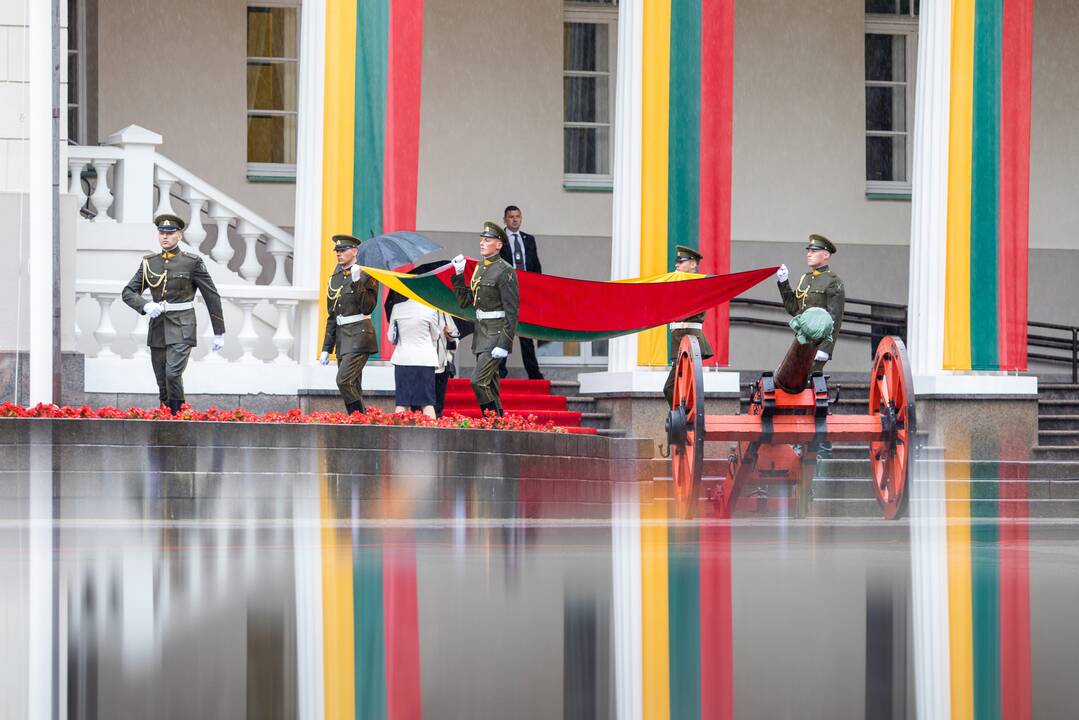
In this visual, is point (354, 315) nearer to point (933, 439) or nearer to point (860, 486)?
point (860, 486)

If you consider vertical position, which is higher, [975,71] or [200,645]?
[975,71]

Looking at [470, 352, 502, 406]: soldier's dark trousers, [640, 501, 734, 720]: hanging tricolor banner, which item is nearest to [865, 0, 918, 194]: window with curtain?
[470, 352, 502, 406]: soldier's dark trousers

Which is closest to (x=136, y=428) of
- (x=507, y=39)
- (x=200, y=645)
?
(x=200, y=645)

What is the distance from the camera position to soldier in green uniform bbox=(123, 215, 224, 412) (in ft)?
51.0

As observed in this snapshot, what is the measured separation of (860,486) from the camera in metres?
16.2

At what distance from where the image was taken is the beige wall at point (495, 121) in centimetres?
2347

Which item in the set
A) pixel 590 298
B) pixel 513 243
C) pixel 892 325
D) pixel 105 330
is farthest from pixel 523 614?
pixel 892 325

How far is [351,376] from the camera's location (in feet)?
53.3

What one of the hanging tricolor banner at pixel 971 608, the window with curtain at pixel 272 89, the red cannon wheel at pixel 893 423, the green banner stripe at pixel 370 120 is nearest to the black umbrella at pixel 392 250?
the green banner stripe at pixel 370 120

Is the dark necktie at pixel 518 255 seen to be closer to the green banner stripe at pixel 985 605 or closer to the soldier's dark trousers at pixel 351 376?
the soldier's dark trousers at pixel 351 376

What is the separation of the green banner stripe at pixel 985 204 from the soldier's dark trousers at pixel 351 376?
275 inches

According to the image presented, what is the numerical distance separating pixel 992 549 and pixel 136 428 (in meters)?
6.59

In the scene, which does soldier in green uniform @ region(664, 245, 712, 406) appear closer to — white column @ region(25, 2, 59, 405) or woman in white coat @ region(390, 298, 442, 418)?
woman in white coat @ region(390, 298, 442, 418)

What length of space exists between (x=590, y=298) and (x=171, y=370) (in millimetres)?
3871
